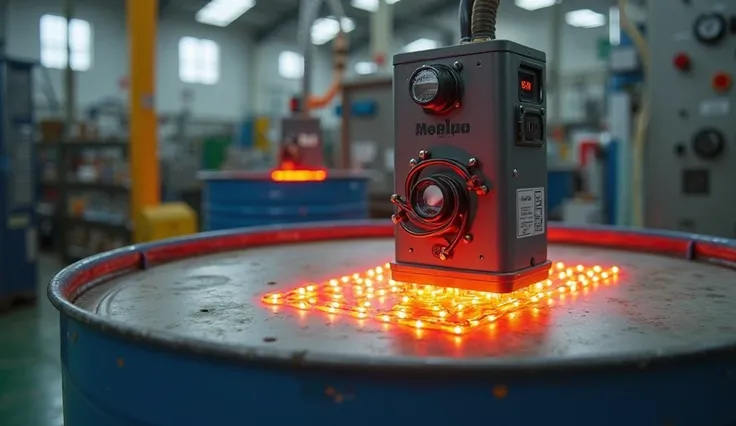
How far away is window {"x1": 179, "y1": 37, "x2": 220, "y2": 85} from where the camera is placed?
13.0 m

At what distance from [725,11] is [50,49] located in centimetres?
1085

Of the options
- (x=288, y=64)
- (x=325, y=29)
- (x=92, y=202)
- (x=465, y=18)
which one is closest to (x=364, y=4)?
(x=325, y=29)

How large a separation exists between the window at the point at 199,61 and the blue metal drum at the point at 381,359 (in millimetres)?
12544

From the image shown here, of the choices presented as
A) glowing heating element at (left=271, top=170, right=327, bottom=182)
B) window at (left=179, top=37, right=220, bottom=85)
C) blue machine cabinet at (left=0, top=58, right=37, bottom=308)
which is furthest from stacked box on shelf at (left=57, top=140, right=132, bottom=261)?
window at (left=179, top=37, right=220, bottom=85)

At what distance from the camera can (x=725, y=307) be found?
1.01m

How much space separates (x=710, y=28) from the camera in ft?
8.87

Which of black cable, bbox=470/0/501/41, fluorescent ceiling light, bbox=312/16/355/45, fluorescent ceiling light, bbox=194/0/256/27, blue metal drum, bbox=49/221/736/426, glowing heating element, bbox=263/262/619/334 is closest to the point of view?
blue metal drum, bbox=49/221/736/426

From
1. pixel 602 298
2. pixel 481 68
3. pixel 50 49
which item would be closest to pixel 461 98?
pixel 481 68

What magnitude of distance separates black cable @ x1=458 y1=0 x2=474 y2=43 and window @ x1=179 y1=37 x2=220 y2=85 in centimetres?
1262

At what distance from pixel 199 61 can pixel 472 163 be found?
1322 centimetres

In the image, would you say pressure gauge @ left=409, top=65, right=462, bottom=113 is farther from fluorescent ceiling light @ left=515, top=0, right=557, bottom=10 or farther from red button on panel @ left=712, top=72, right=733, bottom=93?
fluorescent ceiling light @ left=515, top=0, right=557, bottom=10

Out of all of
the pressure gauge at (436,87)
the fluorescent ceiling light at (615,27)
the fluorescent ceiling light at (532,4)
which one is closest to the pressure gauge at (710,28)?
the fluorescent ceiling light at (615,27)

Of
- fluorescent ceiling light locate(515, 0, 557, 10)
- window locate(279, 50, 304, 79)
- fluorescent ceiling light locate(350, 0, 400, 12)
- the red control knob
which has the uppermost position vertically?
fluorescent ceiling light locate(350, 0, 400, 12)

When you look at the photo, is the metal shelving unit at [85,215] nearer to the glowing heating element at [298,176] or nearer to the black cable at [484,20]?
the glowing heating element at [298,176]
